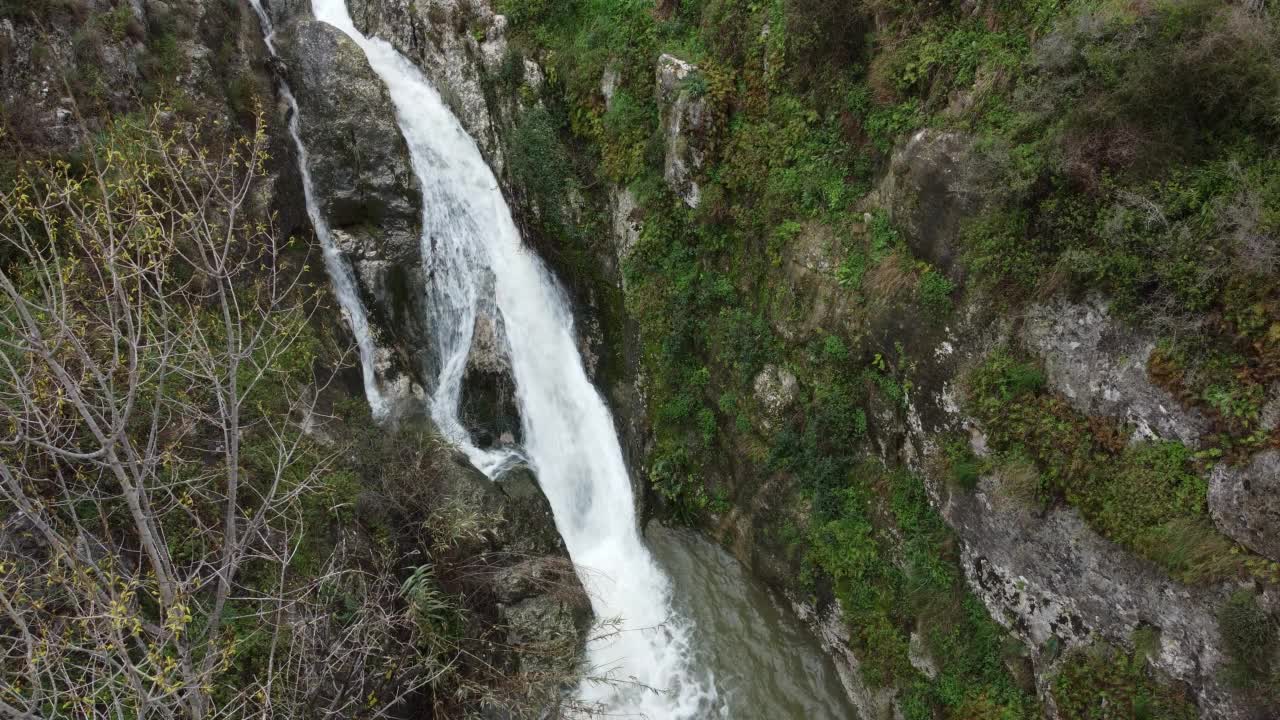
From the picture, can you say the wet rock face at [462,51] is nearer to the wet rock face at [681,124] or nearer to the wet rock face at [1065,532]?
the wet rock face at [681,124]

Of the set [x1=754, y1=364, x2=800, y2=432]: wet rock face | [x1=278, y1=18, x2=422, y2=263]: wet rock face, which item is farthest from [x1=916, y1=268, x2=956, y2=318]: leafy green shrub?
[x1=278, y1=18, x2=422, y2=263]: wet rock face

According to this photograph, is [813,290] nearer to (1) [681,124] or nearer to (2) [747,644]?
(1) [681,124]

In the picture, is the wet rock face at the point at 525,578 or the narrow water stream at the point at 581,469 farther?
the narrow water stream at the point at 581,469

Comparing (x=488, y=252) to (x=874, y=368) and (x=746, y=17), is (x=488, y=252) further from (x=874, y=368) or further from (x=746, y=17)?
(x=874, y=368)

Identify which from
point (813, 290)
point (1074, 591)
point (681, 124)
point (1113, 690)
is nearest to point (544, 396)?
point (813, 290)

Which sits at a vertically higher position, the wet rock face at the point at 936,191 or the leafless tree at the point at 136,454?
the wet rock face at the point at 936,191

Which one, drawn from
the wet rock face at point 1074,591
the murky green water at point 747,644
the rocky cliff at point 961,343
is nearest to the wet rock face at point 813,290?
the rocky cliff at point 961,343
